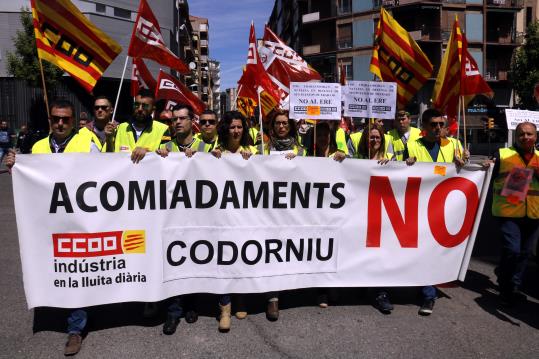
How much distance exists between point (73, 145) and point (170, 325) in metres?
1.70

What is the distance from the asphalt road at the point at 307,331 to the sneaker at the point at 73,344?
0.21 feet

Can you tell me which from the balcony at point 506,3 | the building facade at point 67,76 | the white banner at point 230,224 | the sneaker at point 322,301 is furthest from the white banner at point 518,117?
the balcony at point 506,3

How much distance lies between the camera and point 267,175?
4.06 metres

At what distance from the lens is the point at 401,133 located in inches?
271

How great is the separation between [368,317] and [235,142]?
201 centimetres

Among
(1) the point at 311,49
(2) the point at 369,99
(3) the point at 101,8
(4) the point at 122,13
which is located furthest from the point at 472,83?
(1) the point at 311,49

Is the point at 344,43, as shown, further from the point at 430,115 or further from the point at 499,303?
the point at 499,303

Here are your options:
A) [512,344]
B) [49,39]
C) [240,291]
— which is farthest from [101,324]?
[512,344]

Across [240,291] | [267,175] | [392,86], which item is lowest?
[240,291]

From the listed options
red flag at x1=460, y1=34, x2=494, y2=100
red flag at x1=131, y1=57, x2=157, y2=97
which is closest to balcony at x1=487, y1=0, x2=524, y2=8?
red flag at x1=460, y1=34, x2=494, y2=100

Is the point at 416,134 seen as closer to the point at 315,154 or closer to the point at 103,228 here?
the point at 315,154

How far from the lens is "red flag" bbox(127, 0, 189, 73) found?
213 inches

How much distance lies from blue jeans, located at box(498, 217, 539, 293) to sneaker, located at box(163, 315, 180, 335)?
3133 millimetres

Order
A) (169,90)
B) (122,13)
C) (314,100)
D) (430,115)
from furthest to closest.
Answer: (122,13), (169,90), (314,100), (430,115)
